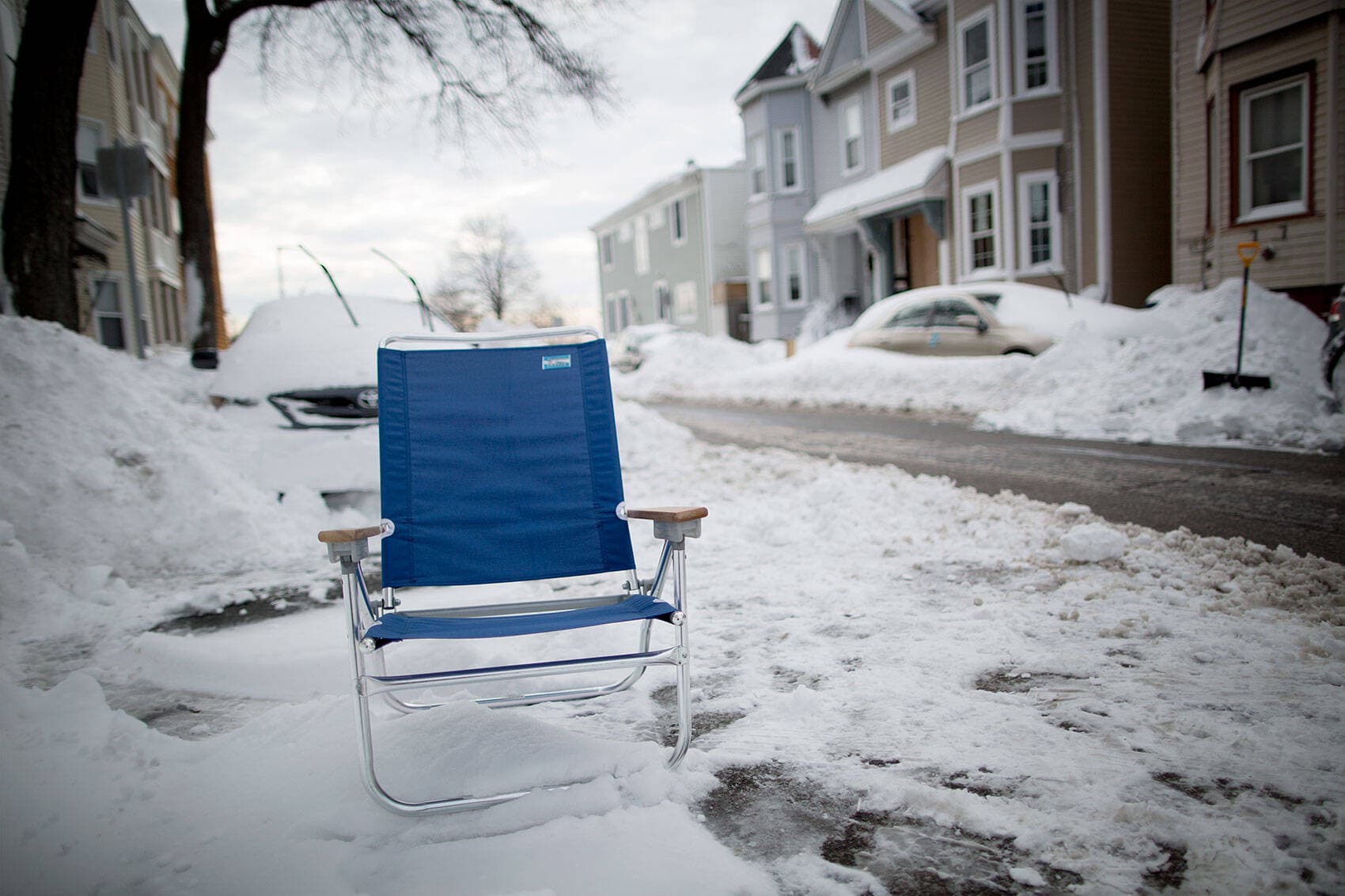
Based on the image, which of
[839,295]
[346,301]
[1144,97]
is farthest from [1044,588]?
[839,295]

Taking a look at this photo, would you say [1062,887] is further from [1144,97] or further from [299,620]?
[1144,97]

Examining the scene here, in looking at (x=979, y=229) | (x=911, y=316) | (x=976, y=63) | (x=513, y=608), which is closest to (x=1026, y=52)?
(x=976, y=63)

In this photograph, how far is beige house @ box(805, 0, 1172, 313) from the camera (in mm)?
16000

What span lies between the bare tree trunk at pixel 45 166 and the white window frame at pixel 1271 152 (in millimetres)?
14250

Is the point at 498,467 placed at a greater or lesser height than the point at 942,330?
lesser

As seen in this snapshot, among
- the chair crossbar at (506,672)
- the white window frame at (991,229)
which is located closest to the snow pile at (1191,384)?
the white window frame at (991,229)

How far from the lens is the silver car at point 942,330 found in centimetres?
1297

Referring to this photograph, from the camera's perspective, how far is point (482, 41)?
1251 centimetres

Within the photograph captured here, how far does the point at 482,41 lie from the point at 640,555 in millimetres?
10402

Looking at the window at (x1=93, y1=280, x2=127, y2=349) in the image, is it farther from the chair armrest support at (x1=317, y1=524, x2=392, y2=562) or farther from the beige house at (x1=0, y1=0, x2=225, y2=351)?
the chair armrest support at (x1=317, y1=524, x2=392, y2=562)

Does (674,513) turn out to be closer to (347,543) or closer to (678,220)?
(347,543)

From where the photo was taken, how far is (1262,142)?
12180 millimetres

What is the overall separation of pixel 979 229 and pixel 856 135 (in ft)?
21.0

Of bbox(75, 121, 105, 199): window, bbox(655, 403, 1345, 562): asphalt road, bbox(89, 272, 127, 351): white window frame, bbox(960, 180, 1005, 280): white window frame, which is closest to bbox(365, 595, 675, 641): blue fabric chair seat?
bbox(655, 403, 1345, 562): asphalt road
